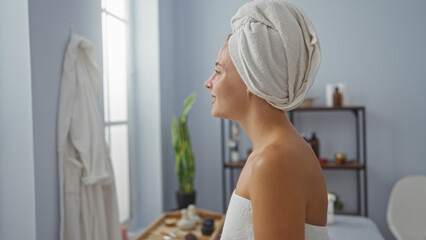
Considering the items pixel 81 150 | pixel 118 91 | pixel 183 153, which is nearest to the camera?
pixel 81 150

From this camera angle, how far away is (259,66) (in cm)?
77

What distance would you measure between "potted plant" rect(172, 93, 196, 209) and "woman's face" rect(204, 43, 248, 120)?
1800 millimetres

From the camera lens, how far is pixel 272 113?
0.84 meters

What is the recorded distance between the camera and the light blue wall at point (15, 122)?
1.41 m

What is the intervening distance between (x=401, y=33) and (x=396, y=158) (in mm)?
999

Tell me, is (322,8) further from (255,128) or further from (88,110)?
(255,128)

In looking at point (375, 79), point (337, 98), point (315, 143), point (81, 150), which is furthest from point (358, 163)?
point (81, 150)

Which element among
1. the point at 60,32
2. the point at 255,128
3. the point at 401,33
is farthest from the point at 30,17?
the point at 401,33

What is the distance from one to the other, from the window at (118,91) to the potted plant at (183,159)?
373 millimetres

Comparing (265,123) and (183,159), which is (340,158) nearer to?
(183,159)

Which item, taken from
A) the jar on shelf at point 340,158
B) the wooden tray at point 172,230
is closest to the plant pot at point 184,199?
the wooden tray at point 172,230

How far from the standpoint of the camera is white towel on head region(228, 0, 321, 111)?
77 centimetres

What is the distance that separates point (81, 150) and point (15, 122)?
0.29m

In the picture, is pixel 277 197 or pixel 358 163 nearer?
pixel 277 197
